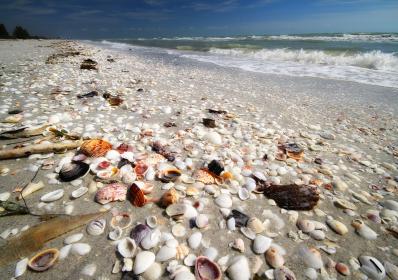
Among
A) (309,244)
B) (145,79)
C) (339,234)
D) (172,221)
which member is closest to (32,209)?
(172,221)

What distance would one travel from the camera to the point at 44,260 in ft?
5.30

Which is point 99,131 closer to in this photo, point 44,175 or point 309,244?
point 44,175

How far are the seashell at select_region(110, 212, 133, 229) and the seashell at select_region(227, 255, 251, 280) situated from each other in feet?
2.97

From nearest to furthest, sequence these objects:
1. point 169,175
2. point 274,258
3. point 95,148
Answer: point 274,258, point 169,175, point 95,148

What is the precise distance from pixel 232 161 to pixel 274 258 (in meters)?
1.45

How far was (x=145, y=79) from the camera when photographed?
7594 mm

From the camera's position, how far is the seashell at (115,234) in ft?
6.05

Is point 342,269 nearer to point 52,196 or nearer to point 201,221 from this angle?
point 201,221

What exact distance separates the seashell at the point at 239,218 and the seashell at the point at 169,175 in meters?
0.76

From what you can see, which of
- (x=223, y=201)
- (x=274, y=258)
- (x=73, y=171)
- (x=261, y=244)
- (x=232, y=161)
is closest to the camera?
(x=274, y=258)

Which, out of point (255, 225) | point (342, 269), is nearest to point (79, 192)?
point (255, 225)

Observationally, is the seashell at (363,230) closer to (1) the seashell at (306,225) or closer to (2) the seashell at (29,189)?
(1) the seashell at (306,225)

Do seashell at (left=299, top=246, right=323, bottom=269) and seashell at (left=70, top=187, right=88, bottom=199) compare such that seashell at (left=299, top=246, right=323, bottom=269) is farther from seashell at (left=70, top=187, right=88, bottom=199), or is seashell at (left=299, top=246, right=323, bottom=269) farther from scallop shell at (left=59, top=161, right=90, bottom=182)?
scallop shell at (left=59, top=161, right=90, bottom=182)

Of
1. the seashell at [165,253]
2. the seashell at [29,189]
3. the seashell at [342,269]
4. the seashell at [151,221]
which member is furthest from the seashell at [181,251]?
the seashell at [29,189]
